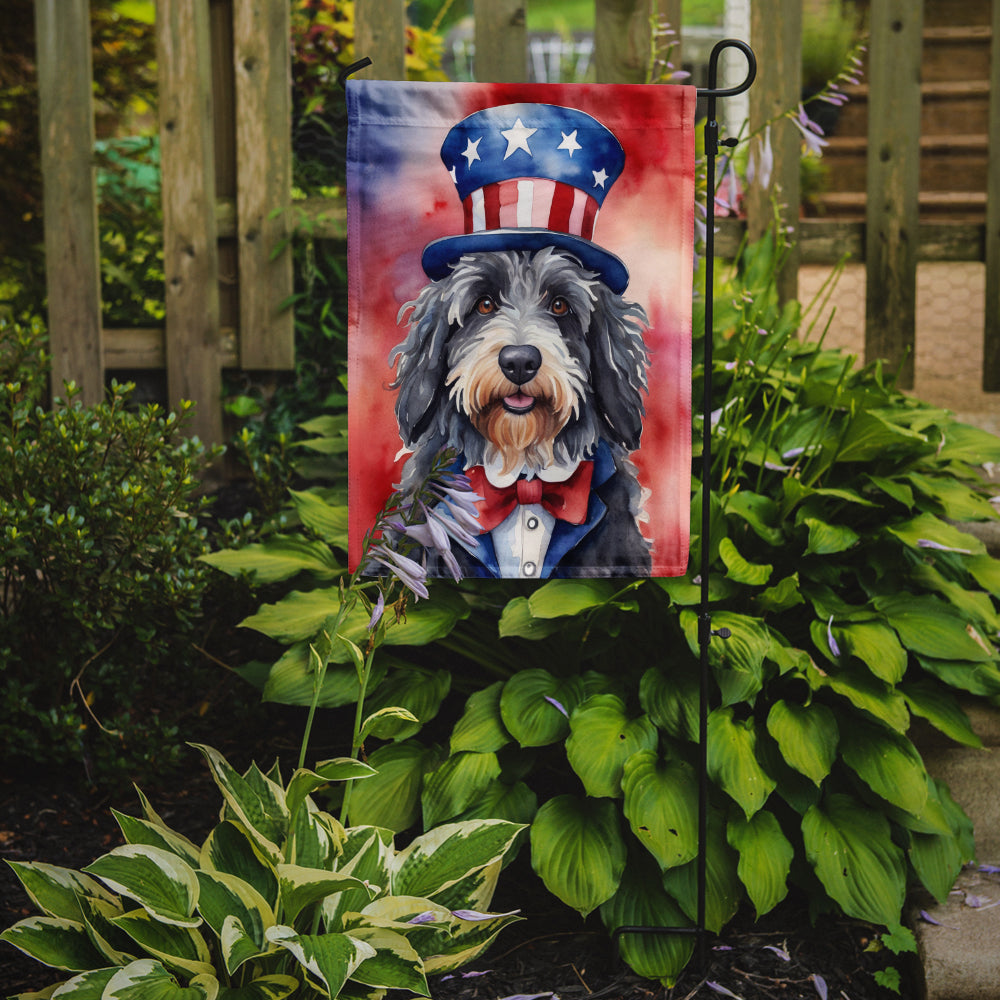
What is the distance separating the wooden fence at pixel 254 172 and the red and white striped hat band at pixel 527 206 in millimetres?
1519

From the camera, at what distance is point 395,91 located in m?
1.71

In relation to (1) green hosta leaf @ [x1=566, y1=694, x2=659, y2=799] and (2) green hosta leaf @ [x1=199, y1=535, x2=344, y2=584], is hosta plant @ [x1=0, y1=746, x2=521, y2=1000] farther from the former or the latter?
(2) green hosta leaf @ [x1=199, y1=535, x2=344, y2=584]

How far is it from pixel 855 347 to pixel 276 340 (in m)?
3.00

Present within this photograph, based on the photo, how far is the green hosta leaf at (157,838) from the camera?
1.57 m

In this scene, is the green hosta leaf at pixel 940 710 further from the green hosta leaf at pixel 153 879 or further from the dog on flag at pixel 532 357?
the green hosta leaf at pixel 153 879

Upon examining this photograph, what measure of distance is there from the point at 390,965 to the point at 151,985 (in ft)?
1.07

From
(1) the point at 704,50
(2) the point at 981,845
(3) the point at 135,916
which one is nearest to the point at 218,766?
(3) the point at 135,916

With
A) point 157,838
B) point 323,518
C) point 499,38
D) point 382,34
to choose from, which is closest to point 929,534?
point 323,518

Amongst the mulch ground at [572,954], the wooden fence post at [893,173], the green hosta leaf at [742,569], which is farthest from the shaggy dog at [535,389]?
the wooden fence post at [893,173]

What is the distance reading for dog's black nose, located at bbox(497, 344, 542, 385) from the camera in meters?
1.78

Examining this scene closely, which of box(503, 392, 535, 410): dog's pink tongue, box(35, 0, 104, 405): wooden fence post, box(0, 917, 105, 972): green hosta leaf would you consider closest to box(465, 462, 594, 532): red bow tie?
box(503, 392, 535, 410): dog's pink tongue

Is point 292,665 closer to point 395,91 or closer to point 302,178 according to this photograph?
point 395,91

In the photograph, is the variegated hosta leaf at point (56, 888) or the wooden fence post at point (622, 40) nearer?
the variegated hosta leaf at point (56, 888)

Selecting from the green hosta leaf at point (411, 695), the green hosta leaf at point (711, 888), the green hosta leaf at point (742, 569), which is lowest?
the green hosta leaf at point (711, 888)
